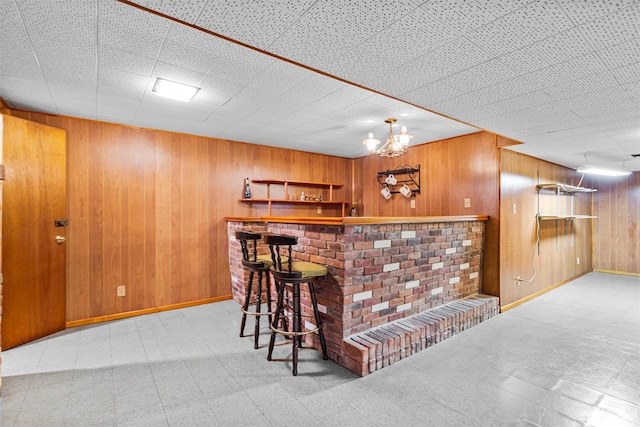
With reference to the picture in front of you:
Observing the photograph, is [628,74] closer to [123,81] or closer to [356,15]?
[356,15]

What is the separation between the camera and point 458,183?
175 inches

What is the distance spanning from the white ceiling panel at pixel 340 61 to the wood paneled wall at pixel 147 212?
19.8 inches

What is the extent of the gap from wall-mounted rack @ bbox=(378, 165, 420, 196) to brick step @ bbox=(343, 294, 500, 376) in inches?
79.2

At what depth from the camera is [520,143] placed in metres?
3.83

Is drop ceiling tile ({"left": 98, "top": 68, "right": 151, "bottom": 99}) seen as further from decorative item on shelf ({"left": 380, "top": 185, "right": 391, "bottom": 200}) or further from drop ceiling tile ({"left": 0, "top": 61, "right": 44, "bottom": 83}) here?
decorative item on shelf ({"left": 380, "top": 185, "right": 391, "bottom": 200})

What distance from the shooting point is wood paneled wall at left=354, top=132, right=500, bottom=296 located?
13.3ft

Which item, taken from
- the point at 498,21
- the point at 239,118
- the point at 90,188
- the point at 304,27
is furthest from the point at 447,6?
the point at 90,188

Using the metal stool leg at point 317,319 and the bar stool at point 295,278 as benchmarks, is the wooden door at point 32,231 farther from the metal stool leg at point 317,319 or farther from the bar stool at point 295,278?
the metal stool leg at point 317,319

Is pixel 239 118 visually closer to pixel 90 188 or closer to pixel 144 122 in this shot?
pixel 144 122

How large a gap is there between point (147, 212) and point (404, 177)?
3912 millimetres

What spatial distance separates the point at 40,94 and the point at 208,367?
2901mm

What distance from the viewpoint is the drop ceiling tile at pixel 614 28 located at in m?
1.38

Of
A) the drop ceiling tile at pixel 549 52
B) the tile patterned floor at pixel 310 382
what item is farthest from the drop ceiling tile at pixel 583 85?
the tile patterned floor at pixel 310 382

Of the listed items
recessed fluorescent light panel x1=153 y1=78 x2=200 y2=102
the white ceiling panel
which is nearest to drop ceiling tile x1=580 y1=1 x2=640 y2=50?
the white ceiling panel
